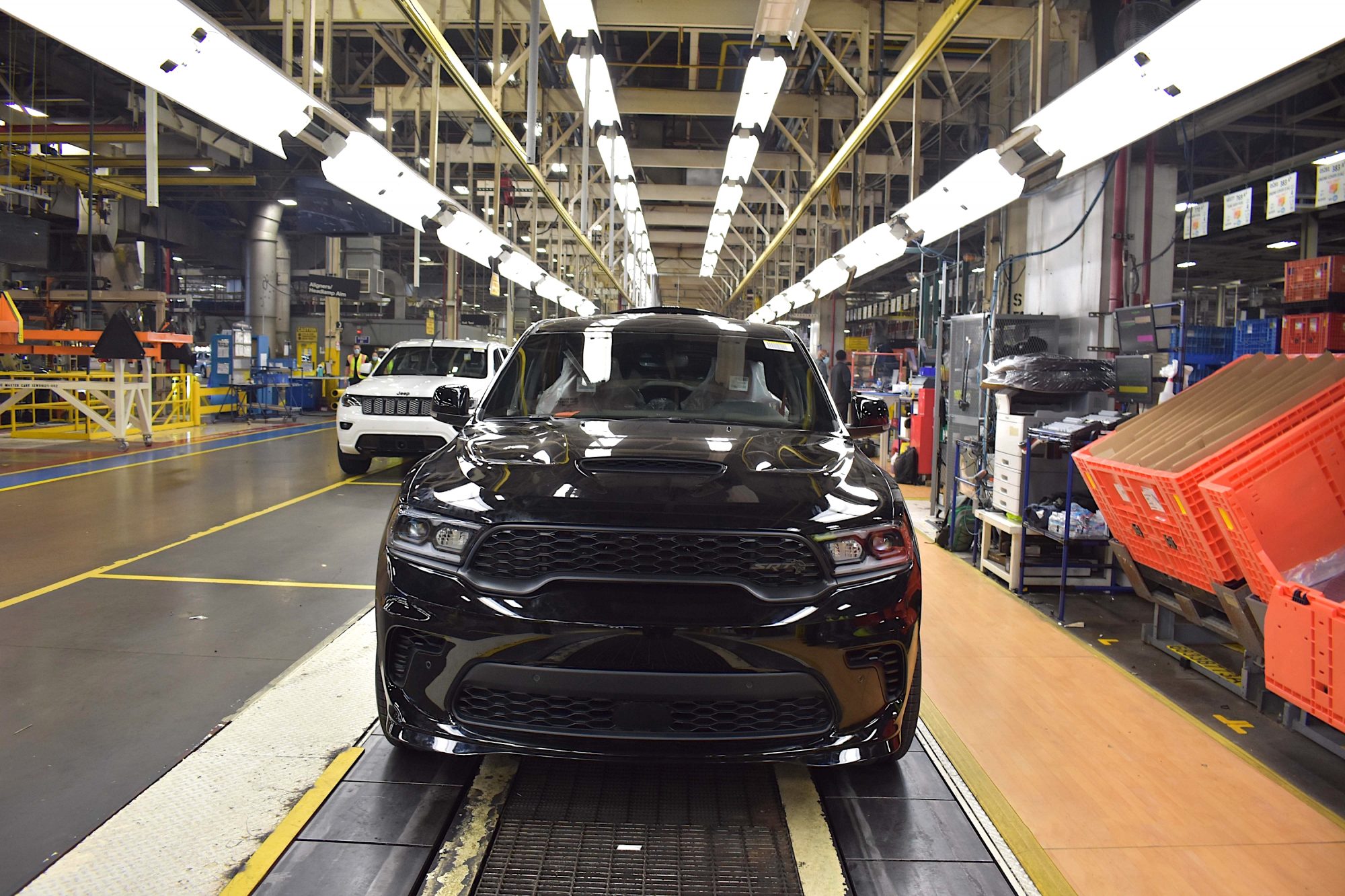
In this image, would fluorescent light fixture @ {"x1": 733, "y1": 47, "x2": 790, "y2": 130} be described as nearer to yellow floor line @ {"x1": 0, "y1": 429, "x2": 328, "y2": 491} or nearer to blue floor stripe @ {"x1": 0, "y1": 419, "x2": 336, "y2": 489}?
yellow floor line @ {"x1": 0, "y1": 429, "x2": 328, "y2": 491}

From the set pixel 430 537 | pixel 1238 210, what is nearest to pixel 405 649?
pixel 430 537

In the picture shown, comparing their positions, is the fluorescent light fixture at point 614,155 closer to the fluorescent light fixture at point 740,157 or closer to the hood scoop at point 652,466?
the fluorescent light fixture at point 740,157

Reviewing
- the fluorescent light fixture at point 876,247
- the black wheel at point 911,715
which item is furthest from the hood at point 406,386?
the black wheel at point 911,715

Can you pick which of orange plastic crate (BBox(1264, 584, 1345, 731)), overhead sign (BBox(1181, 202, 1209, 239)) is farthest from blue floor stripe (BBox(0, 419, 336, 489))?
overhead sign (BBox(1181, 202, 1209, 239))

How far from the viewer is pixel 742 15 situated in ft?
25.6

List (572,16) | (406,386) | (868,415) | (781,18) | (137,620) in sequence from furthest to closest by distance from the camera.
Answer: (406,386)
(572,16)
(781,18)
(137,620)
(868,415)

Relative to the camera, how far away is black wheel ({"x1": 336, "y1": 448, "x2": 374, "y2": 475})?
9.38 meters

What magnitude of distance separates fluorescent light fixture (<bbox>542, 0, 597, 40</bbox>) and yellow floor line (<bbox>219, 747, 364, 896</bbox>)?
4.36m

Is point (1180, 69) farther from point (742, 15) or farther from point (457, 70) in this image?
point (742, 15)

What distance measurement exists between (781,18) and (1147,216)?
327 cm

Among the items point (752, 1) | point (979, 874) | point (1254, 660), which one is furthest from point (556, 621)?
point (752, 1)

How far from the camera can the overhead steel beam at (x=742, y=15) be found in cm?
753

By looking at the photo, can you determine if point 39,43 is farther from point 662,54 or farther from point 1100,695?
point 1100,695

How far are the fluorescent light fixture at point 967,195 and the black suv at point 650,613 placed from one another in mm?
4074
